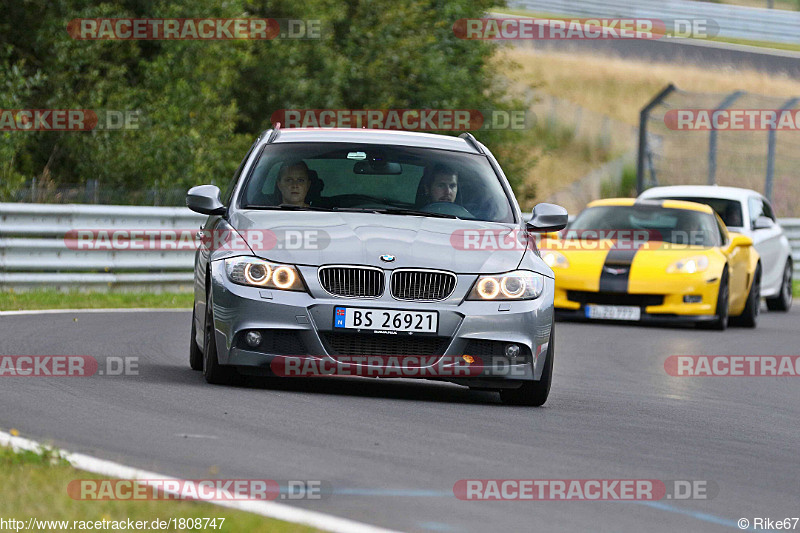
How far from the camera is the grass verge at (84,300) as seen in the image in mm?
15727

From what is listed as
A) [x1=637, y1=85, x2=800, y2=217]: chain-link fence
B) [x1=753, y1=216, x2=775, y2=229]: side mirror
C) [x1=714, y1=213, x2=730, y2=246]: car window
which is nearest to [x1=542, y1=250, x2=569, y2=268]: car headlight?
[x1=714, y1=213, x2=730, y2=246]: car window

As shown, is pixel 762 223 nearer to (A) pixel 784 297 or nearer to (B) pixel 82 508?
(A) pixel 784 297

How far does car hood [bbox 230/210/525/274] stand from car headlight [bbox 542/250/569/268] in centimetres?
809

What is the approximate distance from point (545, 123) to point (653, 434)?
37.6 metres

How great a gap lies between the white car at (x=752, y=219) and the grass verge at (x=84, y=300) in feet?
21.1

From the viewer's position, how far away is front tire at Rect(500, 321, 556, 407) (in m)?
8.87

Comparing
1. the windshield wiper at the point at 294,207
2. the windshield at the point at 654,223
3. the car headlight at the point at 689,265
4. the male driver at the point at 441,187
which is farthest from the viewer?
the windshield at the point at 654,223

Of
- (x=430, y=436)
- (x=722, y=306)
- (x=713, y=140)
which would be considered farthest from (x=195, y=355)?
(x=713, y=140)

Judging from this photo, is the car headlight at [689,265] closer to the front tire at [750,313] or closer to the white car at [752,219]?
the front tire at [750,313]

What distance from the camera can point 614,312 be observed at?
667 inches

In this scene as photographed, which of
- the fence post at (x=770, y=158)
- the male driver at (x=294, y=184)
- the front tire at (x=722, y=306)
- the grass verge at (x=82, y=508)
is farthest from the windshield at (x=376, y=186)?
the fence post at (x=770, y=158)

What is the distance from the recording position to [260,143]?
10.1 m

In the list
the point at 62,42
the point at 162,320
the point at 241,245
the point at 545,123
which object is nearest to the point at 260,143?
the point at 241,245

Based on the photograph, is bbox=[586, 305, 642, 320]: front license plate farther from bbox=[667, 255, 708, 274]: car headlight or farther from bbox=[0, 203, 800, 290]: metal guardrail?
bbox=[0, 203, 800, 290]: metal guardrail
